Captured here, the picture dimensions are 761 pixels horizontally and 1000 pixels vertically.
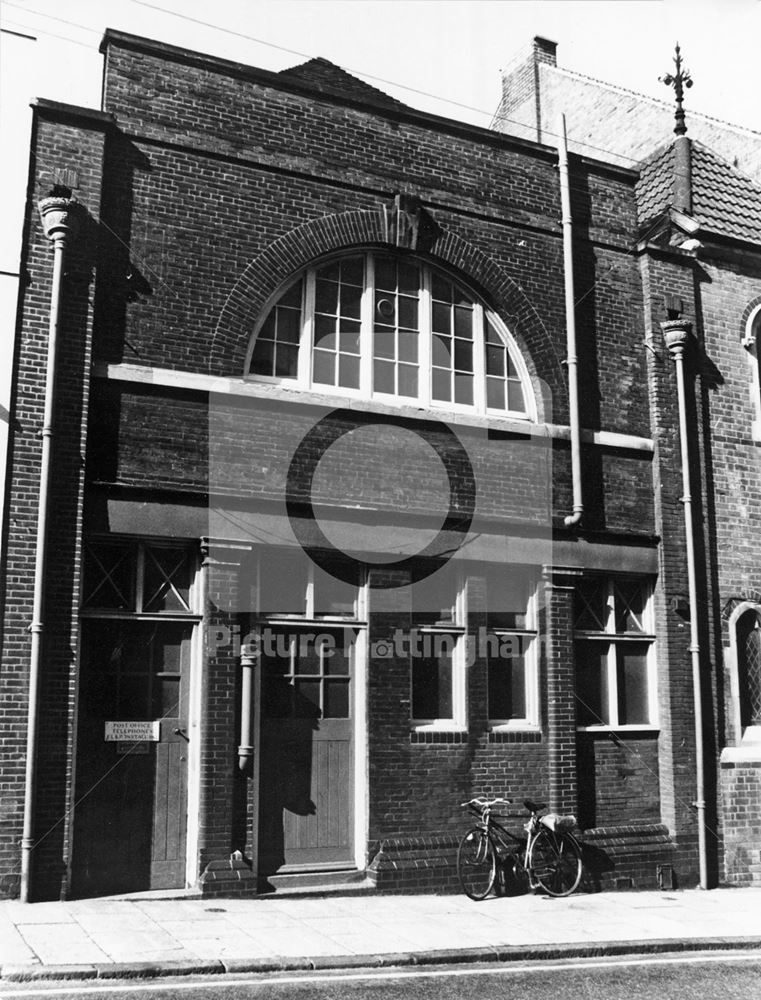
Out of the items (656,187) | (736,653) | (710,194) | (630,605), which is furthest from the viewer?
(710,194)

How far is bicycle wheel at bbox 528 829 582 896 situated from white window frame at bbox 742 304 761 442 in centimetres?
596

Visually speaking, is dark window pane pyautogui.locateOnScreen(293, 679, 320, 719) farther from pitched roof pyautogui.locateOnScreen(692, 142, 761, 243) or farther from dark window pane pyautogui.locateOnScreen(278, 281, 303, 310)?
pitched roof pyautogui.locateOnScreen(692, 142, 761, 243)

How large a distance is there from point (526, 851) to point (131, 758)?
437cm

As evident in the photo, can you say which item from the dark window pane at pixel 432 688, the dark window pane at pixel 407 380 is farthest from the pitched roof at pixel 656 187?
the dark window pane at pixel 432 688

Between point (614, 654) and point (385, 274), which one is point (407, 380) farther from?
point (614, 654)

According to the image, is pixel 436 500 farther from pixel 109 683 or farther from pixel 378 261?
pixel 109 683

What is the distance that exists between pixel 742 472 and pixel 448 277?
15.3ft

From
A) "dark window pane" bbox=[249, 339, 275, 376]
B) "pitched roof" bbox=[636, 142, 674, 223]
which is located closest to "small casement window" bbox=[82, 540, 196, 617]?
"dark window pane" bbox=[249, 339, 275, 376]

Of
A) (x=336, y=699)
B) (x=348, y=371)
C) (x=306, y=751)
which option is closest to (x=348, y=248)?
(x=348, y=371)

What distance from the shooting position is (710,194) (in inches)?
593

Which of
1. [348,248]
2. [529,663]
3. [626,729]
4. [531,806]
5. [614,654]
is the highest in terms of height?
[348,248]

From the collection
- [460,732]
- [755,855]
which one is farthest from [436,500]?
[755,855]

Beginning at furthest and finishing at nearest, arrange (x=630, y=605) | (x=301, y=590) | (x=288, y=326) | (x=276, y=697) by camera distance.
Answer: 1. (x=630, y=605)
2. (x=288, y=326)
3. (x=301, y=590)
4. (x=276, y=697)

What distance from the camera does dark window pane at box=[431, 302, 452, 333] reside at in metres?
13.2
